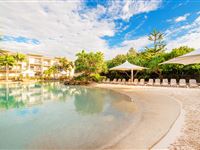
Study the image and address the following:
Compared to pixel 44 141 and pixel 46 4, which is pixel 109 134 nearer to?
pixel 44 141

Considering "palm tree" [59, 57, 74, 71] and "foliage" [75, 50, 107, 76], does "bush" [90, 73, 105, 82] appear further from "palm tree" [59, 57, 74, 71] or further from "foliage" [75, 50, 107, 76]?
"palm tree" [59, 57, 74, 71]

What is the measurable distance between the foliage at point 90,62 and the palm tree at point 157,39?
17750 millimetres

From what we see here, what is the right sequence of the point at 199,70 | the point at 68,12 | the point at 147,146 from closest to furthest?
1. the point at 147,146
2. the point at 68,12
3. the point at 199,70

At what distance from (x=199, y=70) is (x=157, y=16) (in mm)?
8581

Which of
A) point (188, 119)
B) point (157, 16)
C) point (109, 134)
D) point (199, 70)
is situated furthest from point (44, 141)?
point (157, 16)

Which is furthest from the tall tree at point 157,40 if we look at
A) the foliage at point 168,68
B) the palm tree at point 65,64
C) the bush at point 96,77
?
the palm tree at point 65,64

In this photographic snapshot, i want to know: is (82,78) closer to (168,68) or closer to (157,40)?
(168,68)

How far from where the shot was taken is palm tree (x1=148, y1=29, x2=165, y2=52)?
3484cm

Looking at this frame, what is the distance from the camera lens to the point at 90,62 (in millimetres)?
23062

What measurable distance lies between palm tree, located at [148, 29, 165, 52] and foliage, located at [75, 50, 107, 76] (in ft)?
58.2

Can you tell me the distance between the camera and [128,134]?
392cm

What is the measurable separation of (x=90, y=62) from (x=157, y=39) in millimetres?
20258

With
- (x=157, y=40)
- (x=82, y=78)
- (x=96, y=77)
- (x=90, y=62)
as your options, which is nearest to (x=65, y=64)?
(x=82, y=78)

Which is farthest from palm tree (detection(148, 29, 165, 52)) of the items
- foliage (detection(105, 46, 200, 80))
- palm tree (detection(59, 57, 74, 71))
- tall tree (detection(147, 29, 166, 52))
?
palm tree (detection(59, 57, 74, 71))
